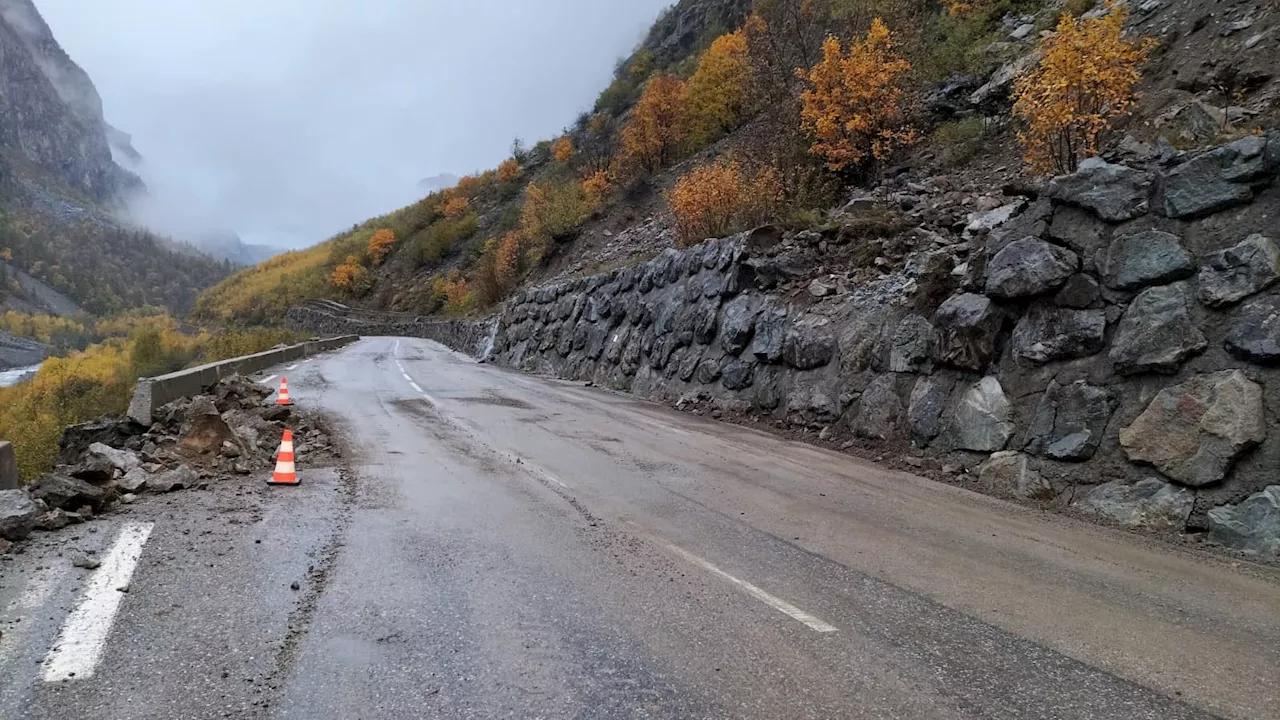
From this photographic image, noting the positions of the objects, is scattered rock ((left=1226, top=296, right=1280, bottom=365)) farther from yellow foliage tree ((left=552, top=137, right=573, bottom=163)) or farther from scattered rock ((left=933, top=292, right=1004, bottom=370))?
yellow foliage tree ((left=552, top=137, right=573, bottom=163))

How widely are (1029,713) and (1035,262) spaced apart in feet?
22.8

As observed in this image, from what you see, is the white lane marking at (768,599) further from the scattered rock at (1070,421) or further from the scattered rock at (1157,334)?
the scattered rock at (1157,334)

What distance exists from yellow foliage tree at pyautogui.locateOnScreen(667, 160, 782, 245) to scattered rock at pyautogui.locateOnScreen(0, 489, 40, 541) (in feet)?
50.8

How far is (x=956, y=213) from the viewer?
12953 mm

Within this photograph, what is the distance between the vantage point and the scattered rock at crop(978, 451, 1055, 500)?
7574 millimetres

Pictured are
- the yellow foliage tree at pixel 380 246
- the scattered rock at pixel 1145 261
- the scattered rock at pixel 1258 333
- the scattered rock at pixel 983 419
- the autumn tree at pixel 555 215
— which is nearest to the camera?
the scattered rock at pixel 1258 333

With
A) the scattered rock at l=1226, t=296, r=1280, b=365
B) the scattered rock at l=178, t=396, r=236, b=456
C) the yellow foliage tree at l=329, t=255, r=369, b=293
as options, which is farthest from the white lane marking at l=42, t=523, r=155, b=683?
the yellow foliage tree at l=329, t=255, r=369, b=293

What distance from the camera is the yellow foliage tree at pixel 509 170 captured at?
258 ft

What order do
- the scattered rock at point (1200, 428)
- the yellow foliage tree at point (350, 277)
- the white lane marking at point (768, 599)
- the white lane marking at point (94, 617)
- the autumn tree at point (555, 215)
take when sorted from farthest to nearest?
the yellow foliage tree at point (350, 277)
the autumn tree at point (555, 215)
the scattered rock at point (1200, 428)
the white lane marking at point (768, 599)
the white lane marking at point (94, 617)

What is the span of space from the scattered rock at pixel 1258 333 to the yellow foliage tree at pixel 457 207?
79.8 meters

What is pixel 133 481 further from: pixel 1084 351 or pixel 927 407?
pixel 1084 351

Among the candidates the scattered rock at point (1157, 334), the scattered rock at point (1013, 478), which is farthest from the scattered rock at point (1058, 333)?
the scattered rock at point (1013, 478)

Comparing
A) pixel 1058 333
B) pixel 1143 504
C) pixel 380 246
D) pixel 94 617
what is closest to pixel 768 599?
pixel 94 617

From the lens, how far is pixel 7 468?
20.0ft
